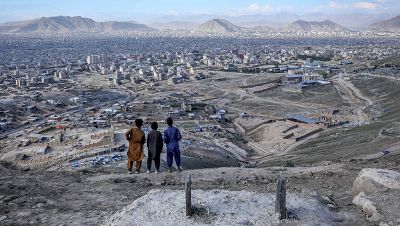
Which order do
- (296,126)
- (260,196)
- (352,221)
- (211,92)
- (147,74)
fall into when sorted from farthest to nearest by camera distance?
(147,74) → (211,92) → (296,126) → (260,196) → (352,221)

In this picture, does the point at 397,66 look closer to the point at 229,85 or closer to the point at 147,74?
the point at 229,85

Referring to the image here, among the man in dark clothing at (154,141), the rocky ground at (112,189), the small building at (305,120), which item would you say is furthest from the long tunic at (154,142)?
the small building at (305,120)

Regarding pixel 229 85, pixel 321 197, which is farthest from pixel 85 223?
pixel 229 85

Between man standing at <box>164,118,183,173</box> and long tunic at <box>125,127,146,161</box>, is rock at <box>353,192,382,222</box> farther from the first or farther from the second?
long tunic at <box>125,127,146,161</box>

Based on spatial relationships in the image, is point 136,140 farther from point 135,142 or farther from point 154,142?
point 154,142

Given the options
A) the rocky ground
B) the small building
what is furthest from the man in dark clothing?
the small building

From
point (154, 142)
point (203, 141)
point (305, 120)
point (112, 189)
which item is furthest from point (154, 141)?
point (305, 120)

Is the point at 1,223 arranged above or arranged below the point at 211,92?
above

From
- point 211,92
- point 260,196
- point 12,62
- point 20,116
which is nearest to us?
point 260,196
